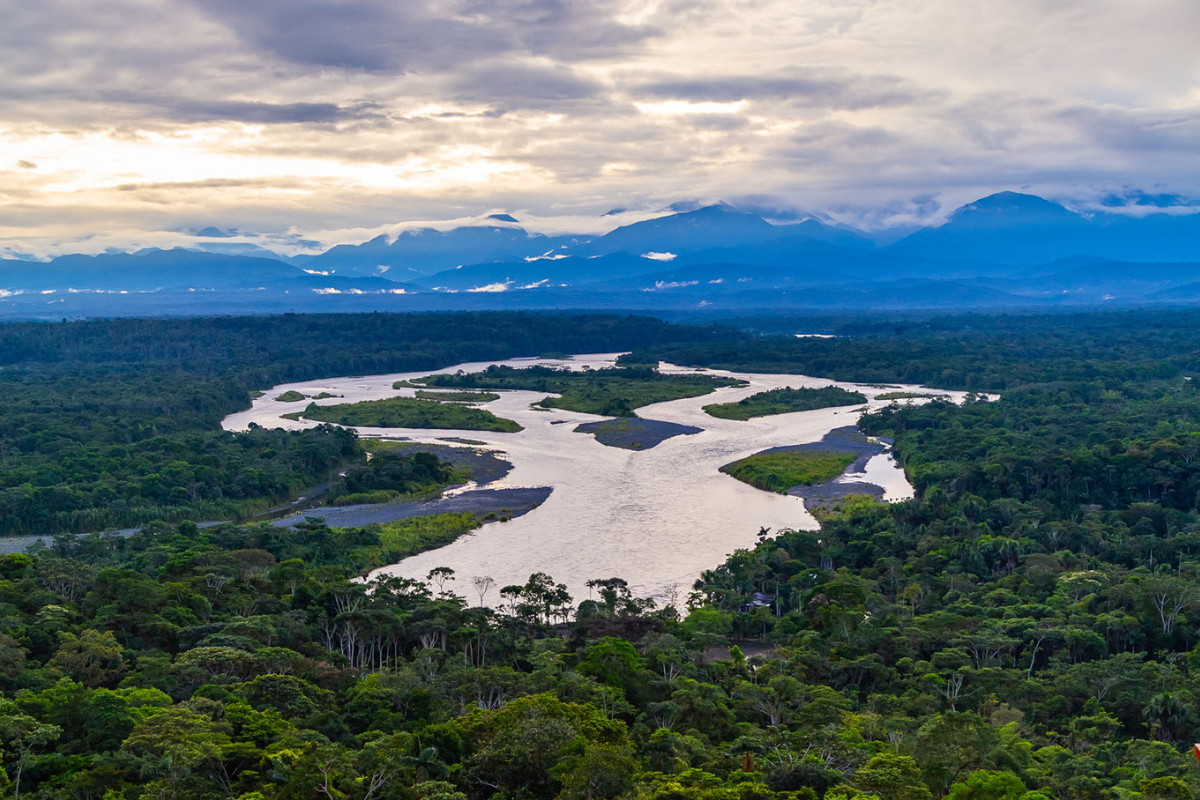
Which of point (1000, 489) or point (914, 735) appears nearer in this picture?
point (914, 735)

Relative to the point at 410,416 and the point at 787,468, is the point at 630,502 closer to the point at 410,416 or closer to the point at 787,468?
the point at 787,468

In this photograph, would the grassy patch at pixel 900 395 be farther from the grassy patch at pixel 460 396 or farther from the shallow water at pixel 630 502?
the grassy patch at pixel 460 396

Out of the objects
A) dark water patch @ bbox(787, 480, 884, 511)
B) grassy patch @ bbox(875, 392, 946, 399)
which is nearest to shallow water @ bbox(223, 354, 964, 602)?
dark water patch @ bbox(787, 480, 884, 511)

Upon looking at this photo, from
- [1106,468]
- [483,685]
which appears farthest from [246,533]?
[1106,468]

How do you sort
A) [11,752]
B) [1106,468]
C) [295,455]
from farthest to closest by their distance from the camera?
[295,455] → [1106,468] → [11,752]

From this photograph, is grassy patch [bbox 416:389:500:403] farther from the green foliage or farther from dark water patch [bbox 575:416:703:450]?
the green foliage

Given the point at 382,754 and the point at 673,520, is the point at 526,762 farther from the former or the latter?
the point at 673,520

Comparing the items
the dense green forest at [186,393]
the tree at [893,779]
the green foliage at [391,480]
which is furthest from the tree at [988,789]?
the dense green forest at [186,393]
